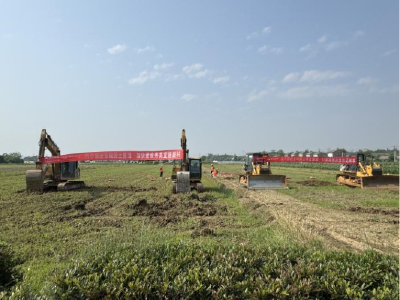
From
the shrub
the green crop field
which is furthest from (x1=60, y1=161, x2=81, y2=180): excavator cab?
the shrub

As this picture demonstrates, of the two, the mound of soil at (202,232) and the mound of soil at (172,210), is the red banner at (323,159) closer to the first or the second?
the mound of soil at (172,210)

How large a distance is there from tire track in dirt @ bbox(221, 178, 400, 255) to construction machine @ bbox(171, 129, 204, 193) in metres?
5.77

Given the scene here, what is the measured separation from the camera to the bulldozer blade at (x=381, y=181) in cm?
1875

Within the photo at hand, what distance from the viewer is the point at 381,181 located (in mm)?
18906

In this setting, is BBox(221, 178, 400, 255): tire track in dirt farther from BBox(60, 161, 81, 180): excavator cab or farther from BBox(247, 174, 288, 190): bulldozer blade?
BBox(60, 161, 81, 180): excavator cab

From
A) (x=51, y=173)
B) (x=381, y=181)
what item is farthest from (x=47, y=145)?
(x=381, y=181)

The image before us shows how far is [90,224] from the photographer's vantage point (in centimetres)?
924

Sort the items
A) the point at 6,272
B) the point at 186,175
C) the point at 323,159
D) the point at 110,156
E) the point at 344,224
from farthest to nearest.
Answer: the point at 323,159
the point at 110,156
the point at 186,175
the point at 344,224
the point at 6,272

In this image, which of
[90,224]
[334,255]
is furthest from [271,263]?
[90,224]

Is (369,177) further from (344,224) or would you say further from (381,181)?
(344,224)

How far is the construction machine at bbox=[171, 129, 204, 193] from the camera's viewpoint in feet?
53.3

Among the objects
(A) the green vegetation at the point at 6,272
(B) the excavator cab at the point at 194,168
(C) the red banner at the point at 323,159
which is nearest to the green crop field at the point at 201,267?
(A) the green vegetation at the point at 6,272

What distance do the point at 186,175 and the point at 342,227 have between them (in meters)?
9.30

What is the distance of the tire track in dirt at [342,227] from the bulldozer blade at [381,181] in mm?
9022
